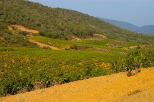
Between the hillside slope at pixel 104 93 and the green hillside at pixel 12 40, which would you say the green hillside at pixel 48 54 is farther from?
the hillside slope at pixel 104 93

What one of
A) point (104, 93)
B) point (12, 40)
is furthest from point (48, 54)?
point (104, 93)

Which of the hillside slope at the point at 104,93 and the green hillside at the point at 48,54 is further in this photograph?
the green hillside at the point at 48,54

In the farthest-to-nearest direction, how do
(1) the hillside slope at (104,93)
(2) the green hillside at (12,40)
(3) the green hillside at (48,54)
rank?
(2) the green hillside at (12,40), (3) the green hillside at (48,54), (1) the hillside slope at (104,93)

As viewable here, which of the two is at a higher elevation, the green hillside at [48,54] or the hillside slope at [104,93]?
the hillside slope at [104,93]

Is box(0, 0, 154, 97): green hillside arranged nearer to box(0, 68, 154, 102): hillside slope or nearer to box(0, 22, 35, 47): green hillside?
box(0, 22, 35, 47): green hillside

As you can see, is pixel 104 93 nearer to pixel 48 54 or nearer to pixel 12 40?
pixel 48 54

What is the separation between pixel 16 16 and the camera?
106 metres

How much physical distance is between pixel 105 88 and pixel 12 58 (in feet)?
107

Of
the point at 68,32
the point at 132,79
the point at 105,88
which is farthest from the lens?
the point at 68,32

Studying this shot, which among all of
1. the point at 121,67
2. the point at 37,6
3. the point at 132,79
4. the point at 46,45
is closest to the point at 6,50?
the point at 46,45

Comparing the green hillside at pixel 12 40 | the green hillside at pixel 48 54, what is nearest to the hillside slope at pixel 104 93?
Result: the green hillside at pixel 48 54

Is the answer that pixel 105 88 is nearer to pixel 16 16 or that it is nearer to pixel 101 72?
pixel 101 72

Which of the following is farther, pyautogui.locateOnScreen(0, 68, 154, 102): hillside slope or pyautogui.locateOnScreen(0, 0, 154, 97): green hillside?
pyautogui.locateOnScreen(0, 0, 154, 97): green hillside

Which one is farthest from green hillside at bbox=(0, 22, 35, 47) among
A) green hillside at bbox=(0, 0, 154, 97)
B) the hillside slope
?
the hillside slope
